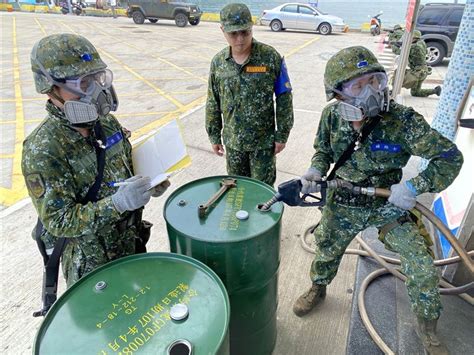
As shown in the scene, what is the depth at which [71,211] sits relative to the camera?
63.7 inches

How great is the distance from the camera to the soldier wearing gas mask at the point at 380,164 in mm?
1928

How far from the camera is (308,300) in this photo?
266 cm

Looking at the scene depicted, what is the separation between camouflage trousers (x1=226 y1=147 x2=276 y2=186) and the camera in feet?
10.2

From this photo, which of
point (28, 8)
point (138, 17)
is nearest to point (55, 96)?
point (138, 17)

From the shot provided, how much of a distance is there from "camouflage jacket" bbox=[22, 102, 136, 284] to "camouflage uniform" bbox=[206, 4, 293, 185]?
1.32 metres

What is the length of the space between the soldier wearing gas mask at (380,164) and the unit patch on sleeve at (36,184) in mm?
1391

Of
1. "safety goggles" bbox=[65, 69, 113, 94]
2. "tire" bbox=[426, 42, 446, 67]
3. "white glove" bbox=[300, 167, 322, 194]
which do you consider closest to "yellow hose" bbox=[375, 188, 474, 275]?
"white glove" bbox=[300, 167, 322, 194]

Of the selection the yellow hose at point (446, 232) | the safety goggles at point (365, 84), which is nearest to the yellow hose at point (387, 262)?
the yellow hose at point (446, 232)

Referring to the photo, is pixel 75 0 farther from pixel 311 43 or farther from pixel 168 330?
pixel 168 330

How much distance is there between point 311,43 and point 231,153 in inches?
494

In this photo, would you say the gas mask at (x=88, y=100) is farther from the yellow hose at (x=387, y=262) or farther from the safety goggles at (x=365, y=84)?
the yellow hose at (x=387, y=262)

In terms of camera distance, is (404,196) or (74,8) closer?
(404,196)

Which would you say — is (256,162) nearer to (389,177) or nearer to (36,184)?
(389,177)

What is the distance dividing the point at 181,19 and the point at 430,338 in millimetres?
19029
